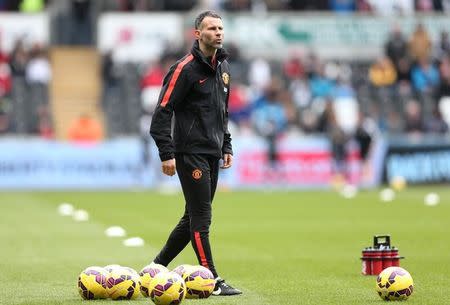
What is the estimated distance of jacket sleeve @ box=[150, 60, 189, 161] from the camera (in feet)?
38.0

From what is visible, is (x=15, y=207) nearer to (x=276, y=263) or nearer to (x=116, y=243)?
(x=116, y=243)

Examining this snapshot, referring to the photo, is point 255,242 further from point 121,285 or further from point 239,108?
point 239,108

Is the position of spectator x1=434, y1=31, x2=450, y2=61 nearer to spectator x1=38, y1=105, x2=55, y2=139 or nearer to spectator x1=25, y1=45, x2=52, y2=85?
spectator x1=25, y1=45, x2=52, y2=85

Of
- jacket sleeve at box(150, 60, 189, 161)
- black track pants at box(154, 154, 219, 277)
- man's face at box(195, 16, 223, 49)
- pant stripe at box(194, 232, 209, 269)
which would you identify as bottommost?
A: pant stripe at box(194, 232, 209, 269)

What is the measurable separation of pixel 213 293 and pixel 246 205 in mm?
15215

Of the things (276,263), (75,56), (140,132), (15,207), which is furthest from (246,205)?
(75,56)

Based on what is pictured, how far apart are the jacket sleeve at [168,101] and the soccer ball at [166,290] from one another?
4.56ft

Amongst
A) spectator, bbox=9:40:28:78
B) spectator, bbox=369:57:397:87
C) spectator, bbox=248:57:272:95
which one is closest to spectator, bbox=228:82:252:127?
spectator, bbox=248:57:272:95

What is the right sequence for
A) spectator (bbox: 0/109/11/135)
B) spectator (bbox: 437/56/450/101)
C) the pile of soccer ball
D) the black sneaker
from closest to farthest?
1. the pile of soccer ball
2. the black sneaker
3. spectator (bbox: 0/109/11/135)
4. spectator (bbox: 437/56/450/101)

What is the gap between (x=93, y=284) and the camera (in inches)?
446

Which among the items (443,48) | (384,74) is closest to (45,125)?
(384,74)

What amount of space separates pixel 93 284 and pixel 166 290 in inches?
39.8

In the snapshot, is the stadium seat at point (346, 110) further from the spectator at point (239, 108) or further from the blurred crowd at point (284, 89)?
the spectator at point (239, 108)

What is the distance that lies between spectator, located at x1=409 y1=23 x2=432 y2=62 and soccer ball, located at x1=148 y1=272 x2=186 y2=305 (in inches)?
1128
